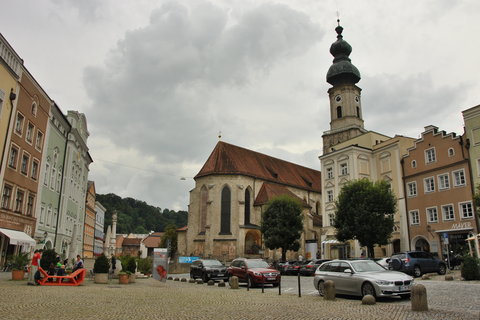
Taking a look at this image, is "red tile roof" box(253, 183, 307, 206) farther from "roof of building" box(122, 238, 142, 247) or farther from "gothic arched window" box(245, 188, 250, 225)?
"roof of building" box(122, 238, 142, 247)

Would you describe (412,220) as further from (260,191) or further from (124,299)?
(124,299)

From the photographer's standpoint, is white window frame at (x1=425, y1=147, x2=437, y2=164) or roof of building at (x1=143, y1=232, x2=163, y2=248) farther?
roof of building at (x1=143, y1=232, x2=163, y2=248)

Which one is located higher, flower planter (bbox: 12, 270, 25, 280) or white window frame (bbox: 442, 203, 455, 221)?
white window frame (bbox: 442, 203, 455, 221)

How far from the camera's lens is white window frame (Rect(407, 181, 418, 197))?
1464 inches

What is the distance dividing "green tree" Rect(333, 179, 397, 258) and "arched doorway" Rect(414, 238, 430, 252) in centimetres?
408

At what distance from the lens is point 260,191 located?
189ft

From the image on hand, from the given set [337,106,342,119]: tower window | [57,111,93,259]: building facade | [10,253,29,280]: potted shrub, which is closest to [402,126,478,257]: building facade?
[337,106,342,119]: tower window

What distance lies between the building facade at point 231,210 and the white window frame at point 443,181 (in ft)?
56.8

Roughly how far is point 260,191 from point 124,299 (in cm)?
4422

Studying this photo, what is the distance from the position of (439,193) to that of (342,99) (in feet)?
89.5

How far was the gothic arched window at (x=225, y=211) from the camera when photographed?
52.9m

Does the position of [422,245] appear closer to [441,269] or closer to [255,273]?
[441,269]

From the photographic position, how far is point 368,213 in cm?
3347

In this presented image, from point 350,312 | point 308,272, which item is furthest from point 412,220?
point 350,312
